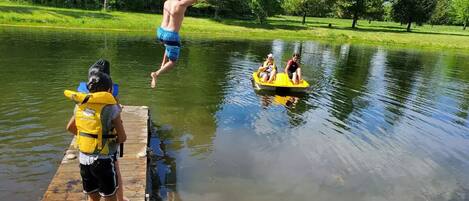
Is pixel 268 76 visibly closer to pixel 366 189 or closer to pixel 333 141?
pixel 333 141

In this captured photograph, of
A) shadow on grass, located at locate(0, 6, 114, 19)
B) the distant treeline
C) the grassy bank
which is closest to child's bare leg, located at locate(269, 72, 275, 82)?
the grassy bank

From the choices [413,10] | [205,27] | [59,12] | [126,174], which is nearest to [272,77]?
[126,174]

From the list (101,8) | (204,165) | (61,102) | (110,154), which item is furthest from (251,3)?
(110,154)

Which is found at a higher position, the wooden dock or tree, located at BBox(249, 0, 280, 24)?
tree, located at BBox(249, 0, 280, 24)

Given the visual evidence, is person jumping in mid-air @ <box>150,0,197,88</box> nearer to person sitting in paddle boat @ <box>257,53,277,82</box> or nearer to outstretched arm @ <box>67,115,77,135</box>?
outstretched arm @ <box>67,115,77,135</box>

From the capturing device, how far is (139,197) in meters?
7.73

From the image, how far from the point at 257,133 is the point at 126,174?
6.10 meters

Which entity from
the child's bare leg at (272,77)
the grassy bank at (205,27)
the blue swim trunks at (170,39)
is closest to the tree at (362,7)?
the grassy bank at (205,27)

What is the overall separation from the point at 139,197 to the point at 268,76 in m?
14.3

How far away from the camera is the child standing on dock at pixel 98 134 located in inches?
227

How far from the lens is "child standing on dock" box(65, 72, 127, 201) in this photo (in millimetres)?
5762

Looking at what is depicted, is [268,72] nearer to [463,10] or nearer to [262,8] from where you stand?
[262,8]

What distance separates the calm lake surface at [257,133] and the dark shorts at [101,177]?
9.50ft

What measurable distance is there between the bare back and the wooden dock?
2.80 m
